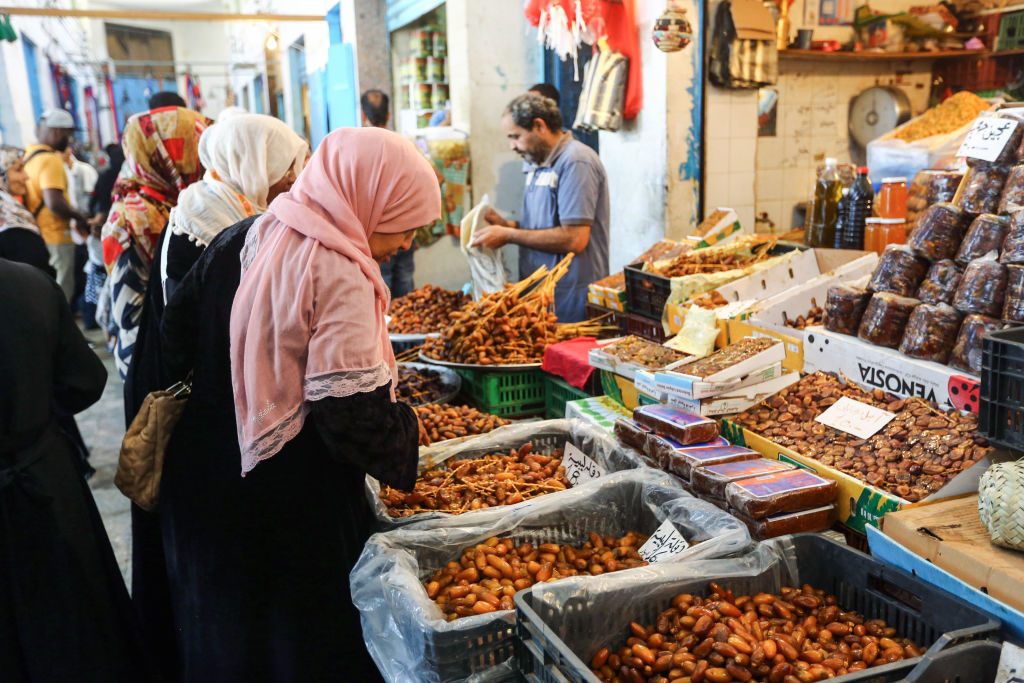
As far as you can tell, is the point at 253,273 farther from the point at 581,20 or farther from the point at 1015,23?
the point at 1015,23

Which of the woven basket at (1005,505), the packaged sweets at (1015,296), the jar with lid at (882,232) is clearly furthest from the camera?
the jar with lid at (882,232)

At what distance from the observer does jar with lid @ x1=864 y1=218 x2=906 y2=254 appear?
10.2 ft

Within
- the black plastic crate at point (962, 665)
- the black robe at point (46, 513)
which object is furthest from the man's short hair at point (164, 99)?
the black plastic crate at point (962, 665)

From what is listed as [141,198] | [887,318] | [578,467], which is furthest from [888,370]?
[141,198]

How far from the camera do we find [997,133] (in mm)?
2236

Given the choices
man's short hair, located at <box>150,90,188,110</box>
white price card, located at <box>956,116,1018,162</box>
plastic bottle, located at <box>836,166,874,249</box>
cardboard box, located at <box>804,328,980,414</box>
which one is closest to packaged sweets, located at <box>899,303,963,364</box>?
cardboard box, located at <box>804,328,980,414</box>

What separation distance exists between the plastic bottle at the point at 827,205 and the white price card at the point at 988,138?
1.03 m

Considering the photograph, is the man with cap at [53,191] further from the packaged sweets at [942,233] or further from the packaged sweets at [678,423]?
the packaged sweets at [942,233]

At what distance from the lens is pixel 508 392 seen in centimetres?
326

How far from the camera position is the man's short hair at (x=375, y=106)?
20.2ft

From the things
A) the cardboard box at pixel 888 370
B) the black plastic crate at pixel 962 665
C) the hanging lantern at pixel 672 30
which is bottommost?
the black plastic crate at pixel 962 665

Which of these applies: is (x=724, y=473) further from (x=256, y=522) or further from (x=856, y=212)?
(x=856, y=212)

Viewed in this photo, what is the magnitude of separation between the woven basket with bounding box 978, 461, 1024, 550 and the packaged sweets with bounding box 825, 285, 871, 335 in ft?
3.03

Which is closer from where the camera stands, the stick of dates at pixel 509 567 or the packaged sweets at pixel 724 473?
the stick of dates at pixel 509 567
